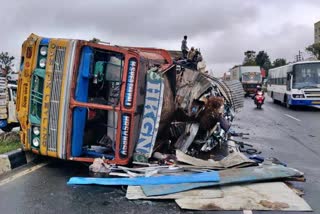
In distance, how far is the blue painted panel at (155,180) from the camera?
543 centimetres

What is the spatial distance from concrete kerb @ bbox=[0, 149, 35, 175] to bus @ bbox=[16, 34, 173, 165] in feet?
1.61

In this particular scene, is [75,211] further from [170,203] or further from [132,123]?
[132,123]

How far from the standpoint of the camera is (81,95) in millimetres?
6285

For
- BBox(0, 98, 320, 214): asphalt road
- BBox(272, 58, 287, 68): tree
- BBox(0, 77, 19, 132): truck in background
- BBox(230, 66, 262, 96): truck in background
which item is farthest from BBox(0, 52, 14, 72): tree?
BBox(272, 58, 287, 68): tree

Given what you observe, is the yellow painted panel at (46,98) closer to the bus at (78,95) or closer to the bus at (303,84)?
the bus at (78,95)

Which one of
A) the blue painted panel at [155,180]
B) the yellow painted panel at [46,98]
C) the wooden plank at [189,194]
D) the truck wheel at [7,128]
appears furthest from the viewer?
the truck wheel at [7,128]

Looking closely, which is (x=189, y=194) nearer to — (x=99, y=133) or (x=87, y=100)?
(x=87, y=100)

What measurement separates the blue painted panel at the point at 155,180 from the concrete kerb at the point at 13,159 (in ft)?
5.19

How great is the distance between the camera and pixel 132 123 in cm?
618

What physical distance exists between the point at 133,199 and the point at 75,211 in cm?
74

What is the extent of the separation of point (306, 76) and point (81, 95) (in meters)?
19.5

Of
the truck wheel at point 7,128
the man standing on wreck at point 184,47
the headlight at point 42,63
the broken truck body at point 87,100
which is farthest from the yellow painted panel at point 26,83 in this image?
the man standing on wreck at point 184,47

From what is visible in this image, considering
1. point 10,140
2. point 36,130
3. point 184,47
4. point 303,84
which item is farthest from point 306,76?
point 36,130

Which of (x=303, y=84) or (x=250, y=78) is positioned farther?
(x=250, y=78)
